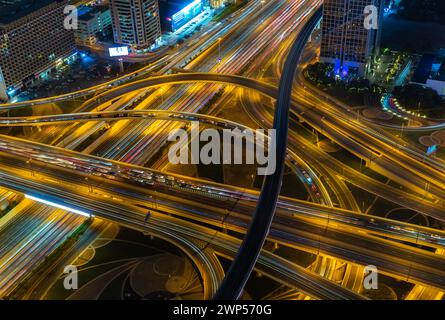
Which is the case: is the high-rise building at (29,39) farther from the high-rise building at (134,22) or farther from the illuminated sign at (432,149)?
the illuminated sign at (432,149)

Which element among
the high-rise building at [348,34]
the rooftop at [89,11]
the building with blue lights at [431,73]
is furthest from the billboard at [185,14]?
the building with blue lights at [431,73]

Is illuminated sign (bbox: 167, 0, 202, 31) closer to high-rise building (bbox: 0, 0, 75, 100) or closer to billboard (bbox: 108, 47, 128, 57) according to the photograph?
billboard (bbox: 108, 47, 128, 57)

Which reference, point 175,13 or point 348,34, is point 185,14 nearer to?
point 175,13

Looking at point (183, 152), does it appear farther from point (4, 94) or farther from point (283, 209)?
point (4, 94)

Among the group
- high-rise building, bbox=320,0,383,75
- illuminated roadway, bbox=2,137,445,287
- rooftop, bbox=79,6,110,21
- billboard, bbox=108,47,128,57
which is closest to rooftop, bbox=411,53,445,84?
high-rise building, bbox=320,0,383,75

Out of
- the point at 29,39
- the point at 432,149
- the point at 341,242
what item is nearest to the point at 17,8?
the point at 29,39
